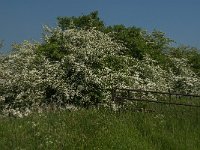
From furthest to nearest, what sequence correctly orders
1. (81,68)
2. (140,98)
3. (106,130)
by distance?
(81,68), (140,98), (106,130)

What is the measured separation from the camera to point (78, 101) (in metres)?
20.0

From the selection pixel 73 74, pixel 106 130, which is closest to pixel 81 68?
pixel 73 74

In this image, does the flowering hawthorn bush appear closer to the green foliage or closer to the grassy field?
the green foliage

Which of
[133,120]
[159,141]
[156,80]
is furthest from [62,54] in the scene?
[159,141]

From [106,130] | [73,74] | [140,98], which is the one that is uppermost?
[73,74]

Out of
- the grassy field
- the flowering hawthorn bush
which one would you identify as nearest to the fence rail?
the grassy field

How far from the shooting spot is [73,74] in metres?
20.5

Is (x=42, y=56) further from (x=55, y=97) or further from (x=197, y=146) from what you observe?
(x=197, y=146)

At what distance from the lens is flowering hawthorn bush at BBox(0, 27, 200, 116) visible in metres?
A: 20.1

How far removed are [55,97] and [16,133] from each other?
4.97 metres

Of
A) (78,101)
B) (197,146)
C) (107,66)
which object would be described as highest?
(107,66)

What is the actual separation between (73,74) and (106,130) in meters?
5.54

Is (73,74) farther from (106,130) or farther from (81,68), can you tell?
(106,130)

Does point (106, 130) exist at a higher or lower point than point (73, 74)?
lower
